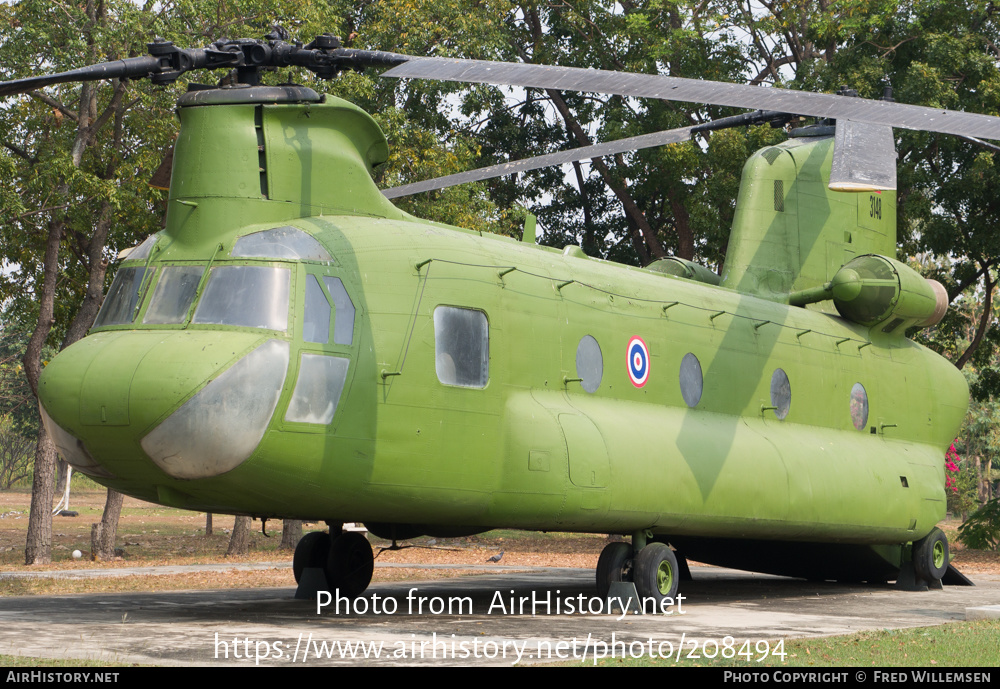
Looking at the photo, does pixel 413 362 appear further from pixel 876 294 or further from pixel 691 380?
pixel 876 294

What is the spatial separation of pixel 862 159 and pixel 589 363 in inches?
166

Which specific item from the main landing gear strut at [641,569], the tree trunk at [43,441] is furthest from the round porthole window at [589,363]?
the tree trunk at [43,441]

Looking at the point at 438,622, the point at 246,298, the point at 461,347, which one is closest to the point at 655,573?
Answer: the point at 438,622

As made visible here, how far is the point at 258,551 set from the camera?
91.4ft

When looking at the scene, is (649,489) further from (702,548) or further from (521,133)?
(521,133)

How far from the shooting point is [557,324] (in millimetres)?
13008

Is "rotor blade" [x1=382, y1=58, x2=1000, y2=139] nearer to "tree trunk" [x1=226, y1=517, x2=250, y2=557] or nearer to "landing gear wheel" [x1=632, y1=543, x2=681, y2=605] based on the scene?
"landing gear wheel" [x1=632, y1=543, x2=681, y2=605]

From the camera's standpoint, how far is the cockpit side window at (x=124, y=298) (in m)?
11.4

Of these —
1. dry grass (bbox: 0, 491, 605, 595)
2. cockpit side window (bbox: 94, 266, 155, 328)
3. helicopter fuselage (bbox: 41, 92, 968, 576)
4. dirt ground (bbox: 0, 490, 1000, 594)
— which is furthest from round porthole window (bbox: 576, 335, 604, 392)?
cockpit side window (bbox: 94, 266, 155, 328)

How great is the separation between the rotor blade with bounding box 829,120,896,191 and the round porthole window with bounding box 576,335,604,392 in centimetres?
383

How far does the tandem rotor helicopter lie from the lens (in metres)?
10.5

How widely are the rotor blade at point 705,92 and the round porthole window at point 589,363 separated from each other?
11.4ft

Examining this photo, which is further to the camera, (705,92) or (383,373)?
(383,373)

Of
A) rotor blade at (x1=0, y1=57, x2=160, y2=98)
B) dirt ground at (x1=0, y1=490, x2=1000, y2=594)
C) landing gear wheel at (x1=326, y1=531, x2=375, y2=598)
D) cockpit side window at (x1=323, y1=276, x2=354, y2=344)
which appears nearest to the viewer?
rotor blade at (x1=0, y1=57, x2=160, y2=98)
